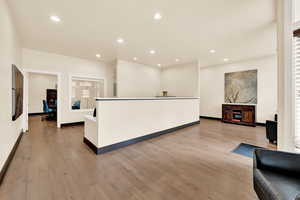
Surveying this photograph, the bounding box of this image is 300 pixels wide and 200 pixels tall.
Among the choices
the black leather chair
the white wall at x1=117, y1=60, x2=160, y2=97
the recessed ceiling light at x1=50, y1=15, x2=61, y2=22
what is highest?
the recessed ceiling light at x1=50, y1=15, x2=61, y2=22

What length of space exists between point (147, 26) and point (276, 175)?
131 inches

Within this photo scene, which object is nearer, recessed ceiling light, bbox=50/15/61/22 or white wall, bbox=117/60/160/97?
recessed ceiling light, bbox=50/15/61/22

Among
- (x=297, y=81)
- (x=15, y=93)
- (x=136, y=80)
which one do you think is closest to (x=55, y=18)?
(x=15, y=93)

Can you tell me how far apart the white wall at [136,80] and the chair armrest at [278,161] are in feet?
17.0

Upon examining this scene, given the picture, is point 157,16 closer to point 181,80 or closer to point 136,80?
point 136,80

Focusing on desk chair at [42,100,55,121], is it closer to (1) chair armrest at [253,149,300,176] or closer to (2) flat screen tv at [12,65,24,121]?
(2) flat screen tv at [12,65,24,121]

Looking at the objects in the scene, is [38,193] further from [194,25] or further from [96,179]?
[194,25]

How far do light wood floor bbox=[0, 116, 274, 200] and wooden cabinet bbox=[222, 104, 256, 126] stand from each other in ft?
9.06

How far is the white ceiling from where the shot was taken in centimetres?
232

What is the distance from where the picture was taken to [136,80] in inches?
256

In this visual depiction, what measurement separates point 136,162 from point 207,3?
3.12m

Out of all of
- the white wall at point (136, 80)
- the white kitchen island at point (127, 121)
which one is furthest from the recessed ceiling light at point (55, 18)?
the white wall at point (136, 80)

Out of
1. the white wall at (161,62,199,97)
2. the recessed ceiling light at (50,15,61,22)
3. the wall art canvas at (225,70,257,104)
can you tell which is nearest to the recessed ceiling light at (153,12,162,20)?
the recessed ceiling light at (50,15,61,22)

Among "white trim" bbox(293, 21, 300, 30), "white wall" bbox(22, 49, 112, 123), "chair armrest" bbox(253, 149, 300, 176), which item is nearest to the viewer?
"chair armrest" bbox(253, 149, 300, 176)
